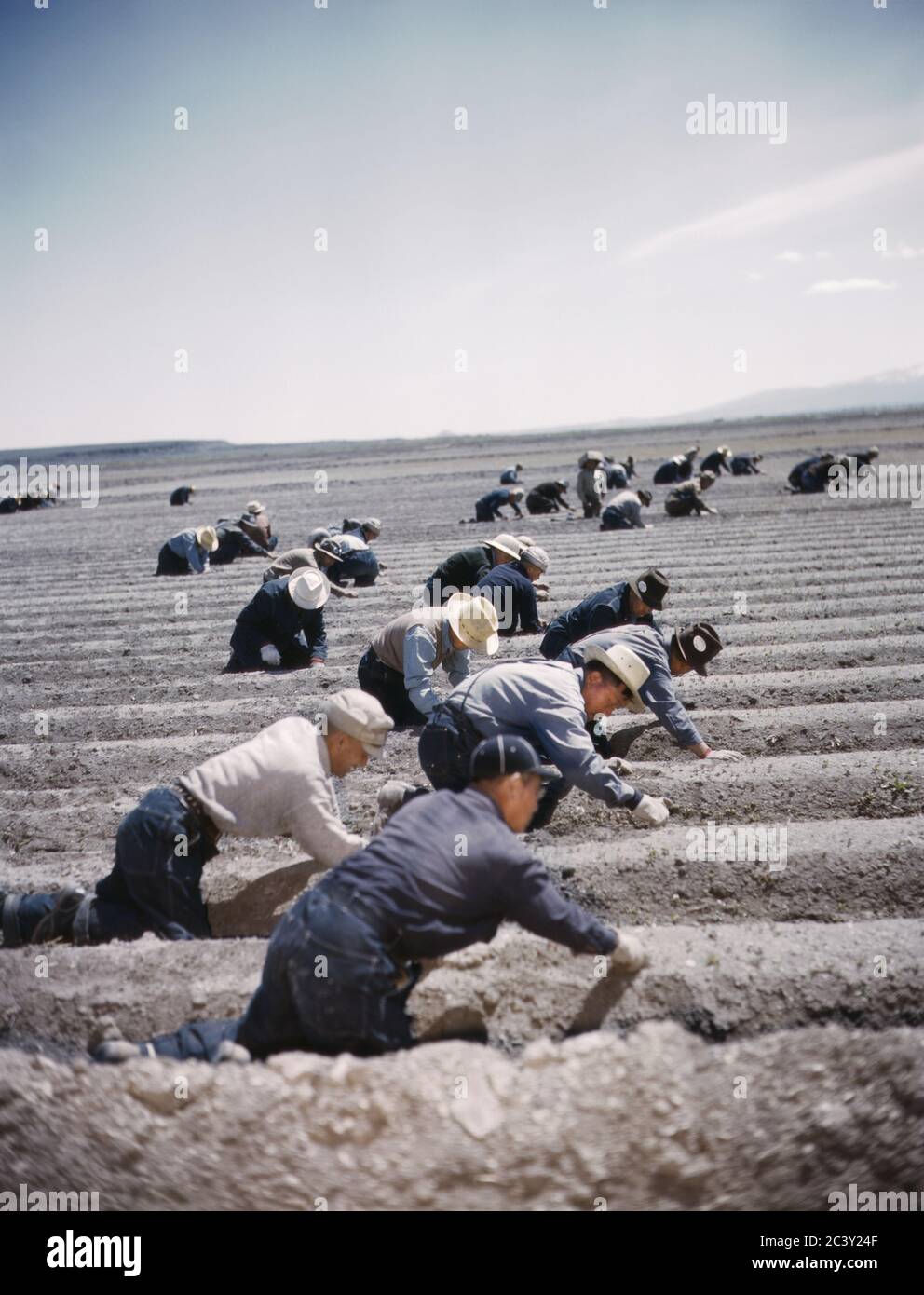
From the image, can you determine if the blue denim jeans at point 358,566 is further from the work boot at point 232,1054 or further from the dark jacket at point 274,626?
the work boot at point 232,1054

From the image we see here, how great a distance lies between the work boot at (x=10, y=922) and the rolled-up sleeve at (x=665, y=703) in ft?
9.52

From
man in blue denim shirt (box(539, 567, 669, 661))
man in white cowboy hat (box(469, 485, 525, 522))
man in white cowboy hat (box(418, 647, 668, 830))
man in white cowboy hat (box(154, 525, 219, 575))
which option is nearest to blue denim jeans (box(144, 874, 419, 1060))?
man in white cowboy hat (box(418, 647, 668, 830))

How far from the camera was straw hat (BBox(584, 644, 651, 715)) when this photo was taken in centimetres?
378

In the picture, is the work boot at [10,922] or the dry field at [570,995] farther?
the work boot at [10,922]

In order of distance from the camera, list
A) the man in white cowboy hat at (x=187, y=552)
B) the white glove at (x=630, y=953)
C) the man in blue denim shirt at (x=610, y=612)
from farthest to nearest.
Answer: the man in white cowboy hat at (x=187, y=552), the man in blue denim shirt at (x=610, y=612), the white glove at (x=630, y=953)

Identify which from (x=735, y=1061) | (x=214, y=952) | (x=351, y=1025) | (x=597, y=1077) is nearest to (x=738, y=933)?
(x=735, y=1061)

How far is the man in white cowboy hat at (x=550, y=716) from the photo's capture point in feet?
11.3

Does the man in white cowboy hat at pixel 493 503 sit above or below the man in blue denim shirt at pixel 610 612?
above

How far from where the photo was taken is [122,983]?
302 cm

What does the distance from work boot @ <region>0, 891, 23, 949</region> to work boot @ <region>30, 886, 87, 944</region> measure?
7 cm

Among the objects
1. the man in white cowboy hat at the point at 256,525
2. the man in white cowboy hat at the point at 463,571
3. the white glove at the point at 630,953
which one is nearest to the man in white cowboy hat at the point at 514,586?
the man in white cowboy hat at the point at 463,571

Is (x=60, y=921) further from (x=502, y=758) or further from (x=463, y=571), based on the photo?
(x=463, y=571)

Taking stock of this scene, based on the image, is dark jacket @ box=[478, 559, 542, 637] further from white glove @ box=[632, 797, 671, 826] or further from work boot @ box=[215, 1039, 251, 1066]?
work boot @ box=[215, 1039, 251, 1066]

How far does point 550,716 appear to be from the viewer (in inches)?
138
